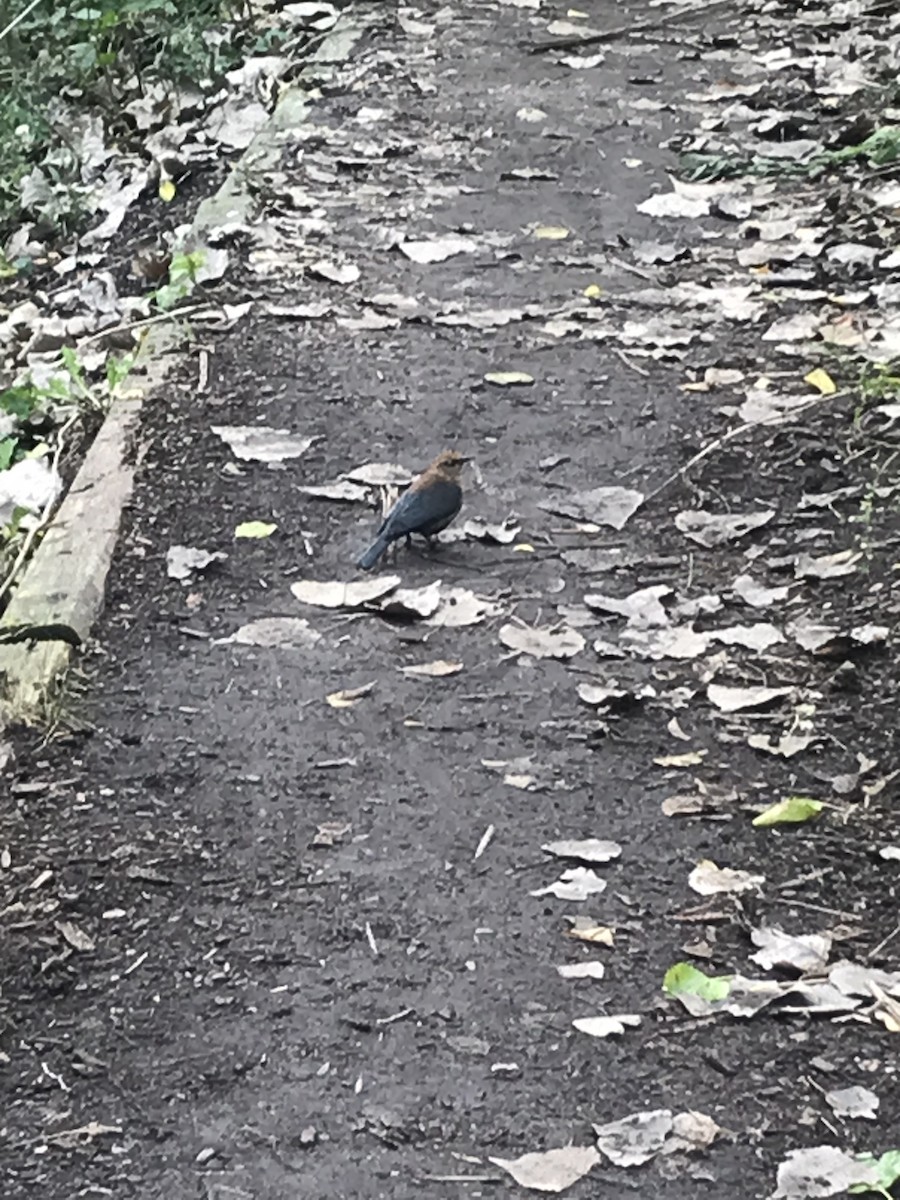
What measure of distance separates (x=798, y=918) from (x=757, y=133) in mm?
3748

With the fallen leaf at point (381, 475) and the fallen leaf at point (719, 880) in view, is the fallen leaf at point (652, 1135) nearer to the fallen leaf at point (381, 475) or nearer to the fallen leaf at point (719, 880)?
the fallen leaf at point (719, 880)

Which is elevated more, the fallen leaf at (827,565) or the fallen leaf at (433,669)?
the fallen leaf at (433,669)

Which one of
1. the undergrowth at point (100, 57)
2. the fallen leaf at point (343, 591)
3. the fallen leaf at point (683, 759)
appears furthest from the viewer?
the undergrowth at point (100, 57)

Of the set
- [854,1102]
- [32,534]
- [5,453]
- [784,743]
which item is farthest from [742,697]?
[5,453]

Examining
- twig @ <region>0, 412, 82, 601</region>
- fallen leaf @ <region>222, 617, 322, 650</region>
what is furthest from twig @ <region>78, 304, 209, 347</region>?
fallen leaf @ <region>222, 617, 322, 650</region>

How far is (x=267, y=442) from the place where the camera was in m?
3.97

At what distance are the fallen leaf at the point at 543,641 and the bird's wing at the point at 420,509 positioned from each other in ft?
0.99

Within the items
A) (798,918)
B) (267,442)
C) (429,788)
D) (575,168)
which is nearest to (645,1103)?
(798,918)

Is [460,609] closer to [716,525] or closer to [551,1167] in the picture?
[716,525]

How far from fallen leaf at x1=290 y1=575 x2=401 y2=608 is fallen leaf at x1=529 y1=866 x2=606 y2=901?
92 cm

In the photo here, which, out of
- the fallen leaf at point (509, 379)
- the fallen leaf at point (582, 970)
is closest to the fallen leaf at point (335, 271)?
the fallen leaf at point (509, 379)

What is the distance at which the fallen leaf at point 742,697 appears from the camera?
10.0 ft

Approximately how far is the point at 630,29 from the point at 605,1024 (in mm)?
5343

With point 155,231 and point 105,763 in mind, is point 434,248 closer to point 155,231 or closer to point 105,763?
point 155,231
